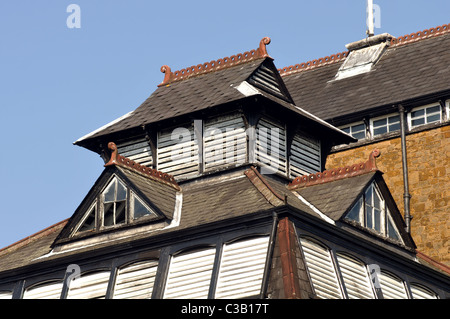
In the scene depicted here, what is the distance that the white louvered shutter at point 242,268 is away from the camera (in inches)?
1191

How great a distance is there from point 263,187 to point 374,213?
3.35 meters

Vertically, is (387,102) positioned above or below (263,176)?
above

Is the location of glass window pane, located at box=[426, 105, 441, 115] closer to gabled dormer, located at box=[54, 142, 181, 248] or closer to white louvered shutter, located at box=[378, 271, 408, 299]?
white louvered shutter, located at box=[378, 271, 408, 299]

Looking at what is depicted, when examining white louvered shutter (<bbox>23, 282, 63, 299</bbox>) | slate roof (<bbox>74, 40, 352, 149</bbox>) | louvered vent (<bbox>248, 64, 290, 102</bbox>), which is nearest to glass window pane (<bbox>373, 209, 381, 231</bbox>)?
slate roof (<bbox>74, 40, 352, 149</bbox>)

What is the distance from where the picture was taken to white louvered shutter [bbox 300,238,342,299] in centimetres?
3064

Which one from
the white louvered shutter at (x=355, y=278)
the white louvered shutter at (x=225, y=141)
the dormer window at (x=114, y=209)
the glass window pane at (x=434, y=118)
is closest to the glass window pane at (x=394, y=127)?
the glass window pane at (x=434, y=118)

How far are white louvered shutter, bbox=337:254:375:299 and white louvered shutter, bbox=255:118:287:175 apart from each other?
498 centimetres

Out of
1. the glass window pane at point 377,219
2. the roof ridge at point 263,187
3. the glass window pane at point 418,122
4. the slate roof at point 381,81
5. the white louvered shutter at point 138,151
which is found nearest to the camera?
the roof ridge at point 263,187

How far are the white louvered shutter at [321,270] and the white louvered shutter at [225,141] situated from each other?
528 cm

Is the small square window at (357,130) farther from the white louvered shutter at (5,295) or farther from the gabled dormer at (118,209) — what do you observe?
the white louvered shutter at (5,295)
